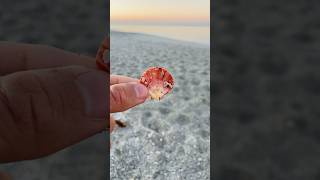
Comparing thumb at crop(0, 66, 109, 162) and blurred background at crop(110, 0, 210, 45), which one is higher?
blurred background at crop(110, 0, 210, 45)

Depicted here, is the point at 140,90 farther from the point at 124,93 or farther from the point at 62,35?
the point at 62,35

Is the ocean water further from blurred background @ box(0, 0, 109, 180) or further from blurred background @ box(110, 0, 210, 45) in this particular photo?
blurred background @ box(0, 0, 109, 180)

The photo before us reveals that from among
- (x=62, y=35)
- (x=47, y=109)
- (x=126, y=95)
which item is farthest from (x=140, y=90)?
(x=62, y=35)

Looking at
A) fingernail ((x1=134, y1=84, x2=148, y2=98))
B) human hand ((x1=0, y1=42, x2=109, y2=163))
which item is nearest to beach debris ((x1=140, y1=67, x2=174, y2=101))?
fingernail ((x1=134, y1=84, x2=148, y2=98))

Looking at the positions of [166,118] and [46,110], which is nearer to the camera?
[46,110]

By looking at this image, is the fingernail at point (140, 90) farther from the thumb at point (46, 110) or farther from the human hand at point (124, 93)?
the thumb at point (46, 110)
